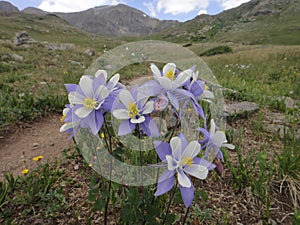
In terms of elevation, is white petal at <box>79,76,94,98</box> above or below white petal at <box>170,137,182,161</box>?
above

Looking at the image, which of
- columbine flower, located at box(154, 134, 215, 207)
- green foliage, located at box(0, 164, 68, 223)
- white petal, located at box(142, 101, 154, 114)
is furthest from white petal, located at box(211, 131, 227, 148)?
green foliage, located at box(0, 164, 68, 223)

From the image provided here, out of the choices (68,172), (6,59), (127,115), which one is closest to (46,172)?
(68,172)

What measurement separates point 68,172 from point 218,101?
114 inches

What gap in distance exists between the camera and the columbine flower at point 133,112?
1111 mm

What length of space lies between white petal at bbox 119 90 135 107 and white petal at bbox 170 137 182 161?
10.8 inches

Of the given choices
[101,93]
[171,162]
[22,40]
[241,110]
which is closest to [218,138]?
[171,162]

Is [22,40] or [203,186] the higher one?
[22,40]

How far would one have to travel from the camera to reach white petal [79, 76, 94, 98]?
117cm

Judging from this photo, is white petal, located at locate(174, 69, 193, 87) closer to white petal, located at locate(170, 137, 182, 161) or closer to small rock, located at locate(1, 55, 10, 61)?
white petal, located at locate(170, 137, 182, 161)

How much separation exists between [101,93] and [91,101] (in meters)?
0.06

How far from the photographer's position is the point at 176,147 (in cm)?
109

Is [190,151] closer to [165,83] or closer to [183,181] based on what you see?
[183,181]

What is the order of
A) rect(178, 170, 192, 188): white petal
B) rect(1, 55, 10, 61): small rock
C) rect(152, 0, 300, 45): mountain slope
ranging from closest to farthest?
rect(178, 170, 192, 188): white petal → rect(1, 55, 10, 61): small rock → rect(152, 0, 300, 45): mountain slope

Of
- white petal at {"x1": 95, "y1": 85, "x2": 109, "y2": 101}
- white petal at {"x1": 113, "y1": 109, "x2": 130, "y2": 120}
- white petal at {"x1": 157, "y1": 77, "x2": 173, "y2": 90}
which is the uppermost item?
white petal at {"x1": 157, "y1": 77, "x2": 173, "y2": 90}
